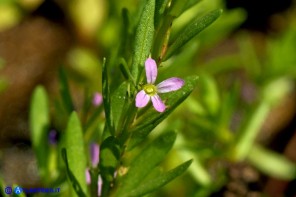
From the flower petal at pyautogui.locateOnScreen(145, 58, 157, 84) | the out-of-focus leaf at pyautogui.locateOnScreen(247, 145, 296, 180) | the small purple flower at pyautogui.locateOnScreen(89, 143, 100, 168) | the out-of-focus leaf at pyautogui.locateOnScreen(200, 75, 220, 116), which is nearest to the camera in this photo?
the flower petal at pyautogui.locateOnScreen(145, 58, 157, 84)

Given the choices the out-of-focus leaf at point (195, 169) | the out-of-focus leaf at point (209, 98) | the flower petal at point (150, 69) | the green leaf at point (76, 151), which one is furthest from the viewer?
the out-of-focus leaf at point (209, 98)

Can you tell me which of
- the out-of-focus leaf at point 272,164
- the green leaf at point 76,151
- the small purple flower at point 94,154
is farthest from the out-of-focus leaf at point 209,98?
the green leaf at point 76,151

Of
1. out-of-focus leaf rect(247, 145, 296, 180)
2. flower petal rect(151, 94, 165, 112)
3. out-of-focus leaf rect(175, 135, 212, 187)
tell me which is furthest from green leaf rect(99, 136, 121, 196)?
out-of-focus leaf rect(247, 145, 296, 180)

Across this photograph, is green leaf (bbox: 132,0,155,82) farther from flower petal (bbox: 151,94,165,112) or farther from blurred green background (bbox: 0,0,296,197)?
blurred green background (bbox: 0,0,296,197)

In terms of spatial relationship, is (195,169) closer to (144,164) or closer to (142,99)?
(144,164)

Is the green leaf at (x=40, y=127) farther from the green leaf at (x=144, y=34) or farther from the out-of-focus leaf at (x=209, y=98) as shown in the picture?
the out-of-focus leaf at (x=209, y=98)

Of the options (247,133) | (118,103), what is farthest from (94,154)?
(247,133)

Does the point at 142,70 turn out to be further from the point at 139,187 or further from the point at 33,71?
the point at 33,71
